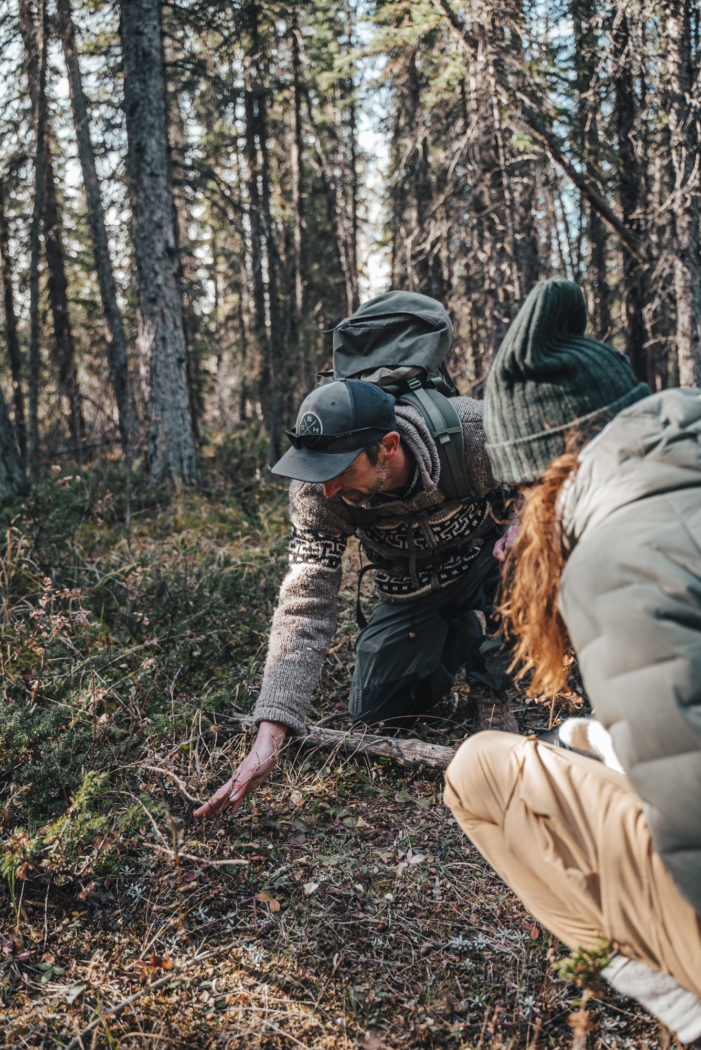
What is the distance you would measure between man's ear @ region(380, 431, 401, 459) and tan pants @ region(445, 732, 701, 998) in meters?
1.29

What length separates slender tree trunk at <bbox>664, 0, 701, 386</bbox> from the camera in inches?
249

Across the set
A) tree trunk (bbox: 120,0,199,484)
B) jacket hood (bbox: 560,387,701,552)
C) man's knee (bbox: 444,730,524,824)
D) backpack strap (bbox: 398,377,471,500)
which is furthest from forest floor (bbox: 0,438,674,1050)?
tree trunk (bbox: 120,0,199,484)

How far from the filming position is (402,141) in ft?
43.5

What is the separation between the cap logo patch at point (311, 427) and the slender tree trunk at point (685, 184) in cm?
535

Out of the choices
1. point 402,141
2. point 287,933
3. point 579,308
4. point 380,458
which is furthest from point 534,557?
point 402,141

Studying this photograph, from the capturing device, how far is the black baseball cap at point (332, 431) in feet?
8.63

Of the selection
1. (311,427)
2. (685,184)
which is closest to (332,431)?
(311,427)

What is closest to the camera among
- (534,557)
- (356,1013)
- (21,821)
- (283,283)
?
(534,557)

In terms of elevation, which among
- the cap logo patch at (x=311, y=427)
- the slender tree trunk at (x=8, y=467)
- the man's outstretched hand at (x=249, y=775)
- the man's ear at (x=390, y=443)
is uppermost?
the cap logo patch at (x=311, y=427)

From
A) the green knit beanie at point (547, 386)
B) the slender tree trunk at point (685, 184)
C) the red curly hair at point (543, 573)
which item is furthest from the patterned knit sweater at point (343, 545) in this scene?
the slender tree trunk at point (685, 184)

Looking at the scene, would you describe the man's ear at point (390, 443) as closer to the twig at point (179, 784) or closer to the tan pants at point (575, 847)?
the tan pants at point (575, 847)

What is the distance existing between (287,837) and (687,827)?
5.74ft

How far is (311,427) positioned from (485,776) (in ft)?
4.56

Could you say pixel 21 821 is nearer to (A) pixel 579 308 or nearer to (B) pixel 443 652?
(B) pixel 443 652
